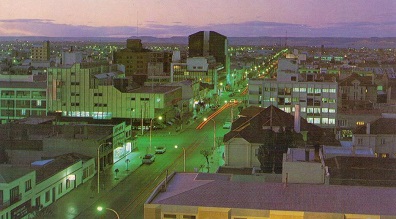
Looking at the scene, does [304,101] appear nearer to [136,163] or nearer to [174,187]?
[136,163]

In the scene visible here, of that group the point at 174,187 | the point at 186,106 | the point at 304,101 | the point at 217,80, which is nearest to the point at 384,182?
the point at 174,187

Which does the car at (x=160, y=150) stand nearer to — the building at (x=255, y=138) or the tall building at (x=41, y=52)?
the building at (x=255, y=138)

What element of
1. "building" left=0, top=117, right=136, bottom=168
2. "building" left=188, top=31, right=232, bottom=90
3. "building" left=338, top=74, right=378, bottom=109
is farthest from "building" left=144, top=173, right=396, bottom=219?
"building" left=188, top=31, right=232, bottom=90

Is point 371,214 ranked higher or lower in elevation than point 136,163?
higher

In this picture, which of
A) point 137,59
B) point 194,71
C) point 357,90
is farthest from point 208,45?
point 357,90

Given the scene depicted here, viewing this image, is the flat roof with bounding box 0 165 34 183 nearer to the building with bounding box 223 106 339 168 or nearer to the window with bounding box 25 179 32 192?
the window with bounding box 25 179 32 192

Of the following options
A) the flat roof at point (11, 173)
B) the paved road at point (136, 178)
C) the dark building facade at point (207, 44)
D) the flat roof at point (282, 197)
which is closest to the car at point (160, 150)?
the paved road at point (136, 178)
